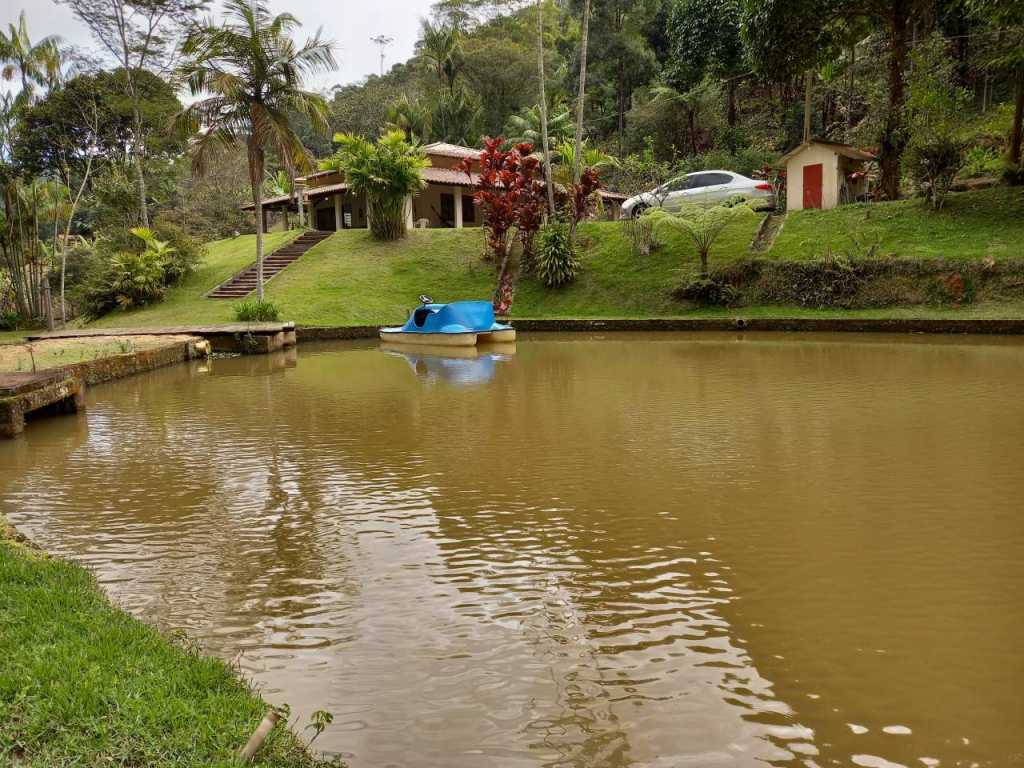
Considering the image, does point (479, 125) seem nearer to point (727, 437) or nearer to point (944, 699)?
point (727, 437)

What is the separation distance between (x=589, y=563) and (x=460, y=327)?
39.4 ft

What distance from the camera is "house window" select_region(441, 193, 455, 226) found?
3366 cm

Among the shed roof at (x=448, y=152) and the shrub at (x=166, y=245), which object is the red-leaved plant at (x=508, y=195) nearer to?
the shed roof at (x=448, y=152)

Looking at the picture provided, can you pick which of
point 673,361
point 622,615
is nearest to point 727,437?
point 622,615

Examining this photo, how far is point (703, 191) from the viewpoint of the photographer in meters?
23.8

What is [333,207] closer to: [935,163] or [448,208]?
[448,208]

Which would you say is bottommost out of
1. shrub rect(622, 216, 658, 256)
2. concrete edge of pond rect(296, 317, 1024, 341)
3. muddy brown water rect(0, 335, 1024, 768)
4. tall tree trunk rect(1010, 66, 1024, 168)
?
muddy brown water rect(0, 335, 1024, 768)

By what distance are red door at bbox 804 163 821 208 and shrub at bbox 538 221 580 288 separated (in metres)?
7.04

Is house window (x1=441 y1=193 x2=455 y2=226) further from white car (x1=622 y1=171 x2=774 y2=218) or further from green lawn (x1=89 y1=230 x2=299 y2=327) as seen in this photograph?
white car (x1=622 y1=171 x2=774 y2=218)

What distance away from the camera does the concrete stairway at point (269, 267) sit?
24.5 m

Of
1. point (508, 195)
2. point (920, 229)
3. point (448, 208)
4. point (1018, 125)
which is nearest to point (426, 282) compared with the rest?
point (508, 195)

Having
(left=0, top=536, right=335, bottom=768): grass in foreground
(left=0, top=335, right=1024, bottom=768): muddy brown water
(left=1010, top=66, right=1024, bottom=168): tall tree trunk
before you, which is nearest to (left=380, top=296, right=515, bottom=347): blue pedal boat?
(left=0, top=335, right=1024, bottom=768): muddy brown water

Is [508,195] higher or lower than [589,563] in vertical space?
higher

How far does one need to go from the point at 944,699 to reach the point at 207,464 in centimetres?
567
